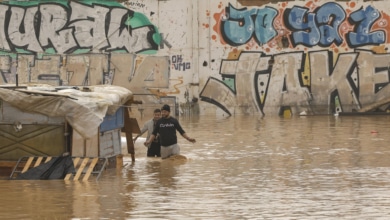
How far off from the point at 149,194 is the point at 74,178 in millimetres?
2565

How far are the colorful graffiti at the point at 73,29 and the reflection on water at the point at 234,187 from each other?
58.8 feet

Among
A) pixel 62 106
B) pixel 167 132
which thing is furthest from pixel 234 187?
pixel 167 132

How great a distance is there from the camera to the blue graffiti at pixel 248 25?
146ft

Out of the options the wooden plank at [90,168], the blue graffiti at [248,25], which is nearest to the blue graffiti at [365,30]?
the blue graffiti at [248,25]

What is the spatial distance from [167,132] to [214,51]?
2305 centimetres

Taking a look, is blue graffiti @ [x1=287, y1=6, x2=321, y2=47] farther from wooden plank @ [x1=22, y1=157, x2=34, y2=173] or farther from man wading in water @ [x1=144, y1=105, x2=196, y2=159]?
wooden plank @ [x1=22, y1=157, x2=34, y2=173]

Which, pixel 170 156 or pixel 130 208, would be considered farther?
pixel 170 156

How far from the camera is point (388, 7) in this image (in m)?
43.9

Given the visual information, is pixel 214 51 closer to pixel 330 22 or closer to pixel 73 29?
pixel 330 22

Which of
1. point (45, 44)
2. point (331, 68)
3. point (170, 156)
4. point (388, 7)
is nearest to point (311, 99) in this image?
point (331, 68)

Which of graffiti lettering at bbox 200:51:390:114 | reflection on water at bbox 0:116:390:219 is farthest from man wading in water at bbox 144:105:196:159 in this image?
graffiti lettering at bbox 200:51:390:114

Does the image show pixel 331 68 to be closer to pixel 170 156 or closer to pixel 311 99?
pixel 311 99

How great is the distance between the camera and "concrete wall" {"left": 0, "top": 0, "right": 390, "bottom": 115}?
1724 inches

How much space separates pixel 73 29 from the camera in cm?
4534
